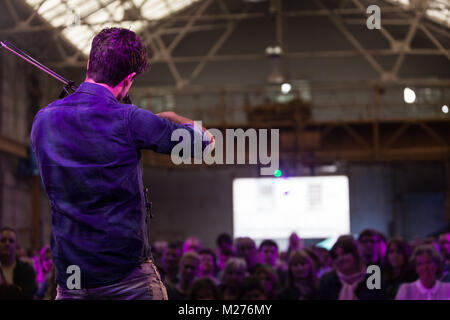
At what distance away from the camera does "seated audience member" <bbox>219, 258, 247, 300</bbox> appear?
600 cm

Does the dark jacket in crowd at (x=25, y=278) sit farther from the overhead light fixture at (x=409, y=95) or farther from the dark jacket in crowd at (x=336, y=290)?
the overhead light fixture at (x=409, y=95)

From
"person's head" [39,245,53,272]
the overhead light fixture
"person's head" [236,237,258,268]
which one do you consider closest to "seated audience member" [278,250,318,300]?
"person's head" [236,237,258,268]

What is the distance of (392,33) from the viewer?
811 inches

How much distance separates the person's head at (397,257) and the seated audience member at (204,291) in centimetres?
167

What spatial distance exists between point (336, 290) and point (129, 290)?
3840 millimetres

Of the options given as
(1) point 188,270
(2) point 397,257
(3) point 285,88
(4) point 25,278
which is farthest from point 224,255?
(3) point 285,88

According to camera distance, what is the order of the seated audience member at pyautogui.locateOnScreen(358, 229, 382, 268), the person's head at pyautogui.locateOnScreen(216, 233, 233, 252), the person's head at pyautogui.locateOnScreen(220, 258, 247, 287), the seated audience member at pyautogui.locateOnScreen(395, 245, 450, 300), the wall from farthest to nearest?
the wall < the person's head at pyautogui.locateOnScreen(216, 233, 233, 252) < the seated audience member at pyautogui.locateOnScreen(358, 229, 382, 268) < the person's head at pyautogui.locateOnScreen(220, 258, 247, 287) < the seated audience member at pyautogui.locateOnScreen(395, 245, 450, 300)

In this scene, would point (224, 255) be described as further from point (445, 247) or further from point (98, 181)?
point (98, 181)

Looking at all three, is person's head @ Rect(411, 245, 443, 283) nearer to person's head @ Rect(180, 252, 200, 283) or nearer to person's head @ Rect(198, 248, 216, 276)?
person's head @ Rect(180, 252, 200, 283)

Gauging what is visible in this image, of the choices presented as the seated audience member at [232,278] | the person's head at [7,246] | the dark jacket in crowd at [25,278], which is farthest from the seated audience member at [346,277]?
the person's head at [7,246]

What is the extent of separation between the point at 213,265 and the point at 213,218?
15.3 m

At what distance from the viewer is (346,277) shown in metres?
5.59

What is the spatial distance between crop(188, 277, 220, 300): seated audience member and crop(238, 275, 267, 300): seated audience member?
0.80 feet
